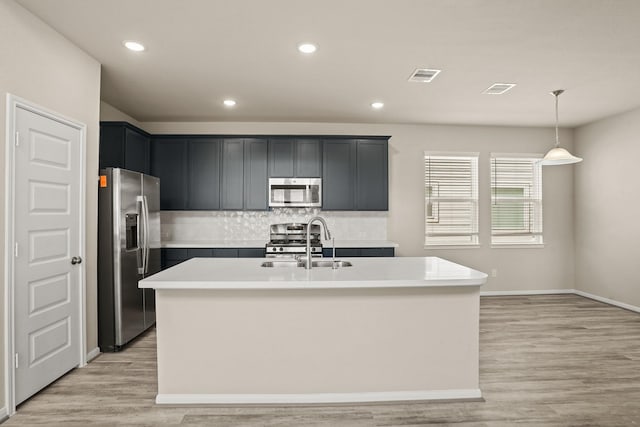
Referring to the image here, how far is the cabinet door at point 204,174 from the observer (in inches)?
215

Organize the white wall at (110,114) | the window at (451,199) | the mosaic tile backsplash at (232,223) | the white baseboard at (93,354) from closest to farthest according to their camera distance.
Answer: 1. the white baseboard at (93,354)
2. the white wall at (110,114)
3. the mosaic tile backsplash at (232,223)
4. the window at (451,199)

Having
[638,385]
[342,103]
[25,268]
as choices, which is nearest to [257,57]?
[342,103]

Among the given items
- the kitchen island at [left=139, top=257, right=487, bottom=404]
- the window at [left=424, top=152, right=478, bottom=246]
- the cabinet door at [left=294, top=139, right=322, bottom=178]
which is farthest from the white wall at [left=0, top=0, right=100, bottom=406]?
the window at [left=424, top=152, right=478, bottom=246]

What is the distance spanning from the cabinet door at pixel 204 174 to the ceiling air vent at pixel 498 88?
359 cm

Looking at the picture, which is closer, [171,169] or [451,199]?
[171,169]

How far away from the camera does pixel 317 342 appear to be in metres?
2.61

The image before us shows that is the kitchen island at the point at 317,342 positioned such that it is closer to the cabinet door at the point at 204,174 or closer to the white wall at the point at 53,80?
the white wall at the point at 53,80

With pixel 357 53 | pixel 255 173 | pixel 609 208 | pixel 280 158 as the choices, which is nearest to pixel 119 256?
pixel 255 173

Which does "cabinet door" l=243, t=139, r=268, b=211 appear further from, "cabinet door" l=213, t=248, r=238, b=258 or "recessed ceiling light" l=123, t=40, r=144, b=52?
"recessed ceiling light" l=123, t=40, r=144, b=52

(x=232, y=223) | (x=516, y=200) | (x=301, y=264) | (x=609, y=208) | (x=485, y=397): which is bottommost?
(x=485, y=397)

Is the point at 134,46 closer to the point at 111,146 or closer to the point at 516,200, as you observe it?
the point at 111,146

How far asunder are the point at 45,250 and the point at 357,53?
2.95m

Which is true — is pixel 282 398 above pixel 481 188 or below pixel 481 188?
below

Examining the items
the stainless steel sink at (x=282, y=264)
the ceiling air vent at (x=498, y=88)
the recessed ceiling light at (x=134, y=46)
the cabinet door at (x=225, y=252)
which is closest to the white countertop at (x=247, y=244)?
the cabinet door at (x=225, y=252)
